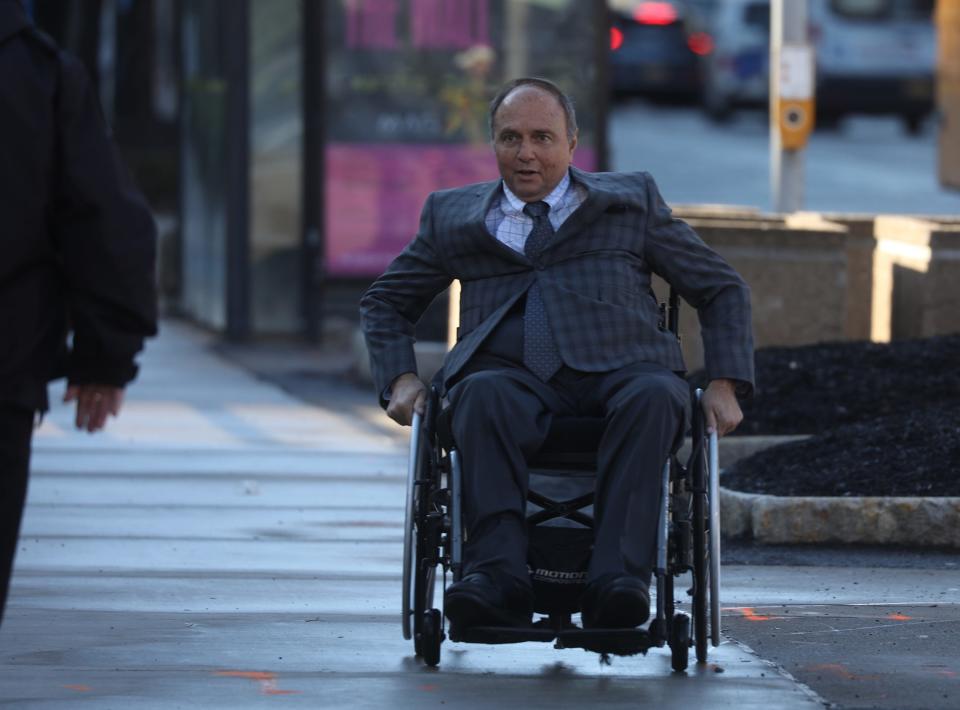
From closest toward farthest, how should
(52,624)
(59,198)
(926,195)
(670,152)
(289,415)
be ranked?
(59,198) < (52,624) < (289,415) < (926,195) < (670,152)

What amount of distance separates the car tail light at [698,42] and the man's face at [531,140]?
32.0 meters

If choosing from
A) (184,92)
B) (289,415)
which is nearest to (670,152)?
(184,92)

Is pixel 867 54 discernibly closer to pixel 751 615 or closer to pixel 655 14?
pixel 655 14

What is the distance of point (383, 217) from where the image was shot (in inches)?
576

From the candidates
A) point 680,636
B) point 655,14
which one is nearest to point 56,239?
point 680,636

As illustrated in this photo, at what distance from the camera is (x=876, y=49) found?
104 feet

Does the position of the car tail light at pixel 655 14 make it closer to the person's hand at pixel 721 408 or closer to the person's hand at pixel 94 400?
the person's hand at pixel 721 408

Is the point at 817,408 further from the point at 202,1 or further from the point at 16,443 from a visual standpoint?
the point at 202,1

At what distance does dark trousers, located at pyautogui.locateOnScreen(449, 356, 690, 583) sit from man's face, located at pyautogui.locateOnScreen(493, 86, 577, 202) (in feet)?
1.87

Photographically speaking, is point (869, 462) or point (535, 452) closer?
point (535, 452)

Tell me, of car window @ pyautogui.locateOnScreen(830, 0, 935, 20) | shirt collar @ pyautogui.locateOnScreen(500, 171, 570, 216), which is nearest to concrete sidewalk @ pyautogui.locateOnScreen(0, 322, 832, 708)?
→ shirt collar @ pyautogui.locateOnScreen(500, 171, 570, 216)

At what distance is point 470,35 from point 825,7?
18328mm

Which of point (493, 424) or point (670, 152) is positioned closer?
point (493, 424)

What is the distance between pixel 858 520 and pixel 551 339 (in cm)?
211
